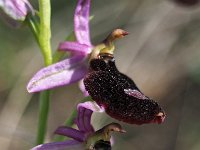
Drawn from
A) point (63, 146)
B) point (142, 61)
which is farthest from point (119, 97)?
point (142, 61)

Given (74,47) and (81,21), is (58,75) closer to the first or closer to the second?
(74,47)

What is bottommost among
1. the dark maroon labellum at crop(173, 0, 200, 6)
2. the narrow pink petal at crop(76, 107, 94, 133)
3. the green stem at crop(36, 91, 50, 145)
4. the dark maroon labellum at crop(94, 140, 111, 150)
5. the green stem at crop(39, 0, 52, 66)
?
the dark maroon labellum at crop(94, 140, 111, 150)

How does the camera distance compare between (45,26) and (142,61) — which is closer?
(45,26)

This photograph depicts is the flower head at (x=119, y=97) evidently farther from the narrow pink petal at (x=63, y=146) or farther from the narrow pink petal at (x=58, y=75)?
the narrow pink petal at (x=63, y=146)

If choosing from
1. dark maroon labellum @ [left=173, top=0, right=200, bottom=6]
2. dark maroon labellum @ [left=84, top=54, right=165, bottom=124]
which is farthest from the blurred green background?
dark maroon labellum @ [left=84, top=54, right=165, bottom=124]

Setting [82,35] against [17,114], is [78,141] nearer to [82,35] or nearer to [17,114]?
[82,35]

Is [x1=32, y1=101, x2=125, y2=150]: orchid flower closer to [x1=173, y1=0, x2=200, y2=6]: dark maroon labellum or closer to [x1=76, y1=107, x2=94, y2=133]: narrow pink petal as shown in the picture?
[x1=76, y1=107, x2=94, y2=133]: narrow pink petal
